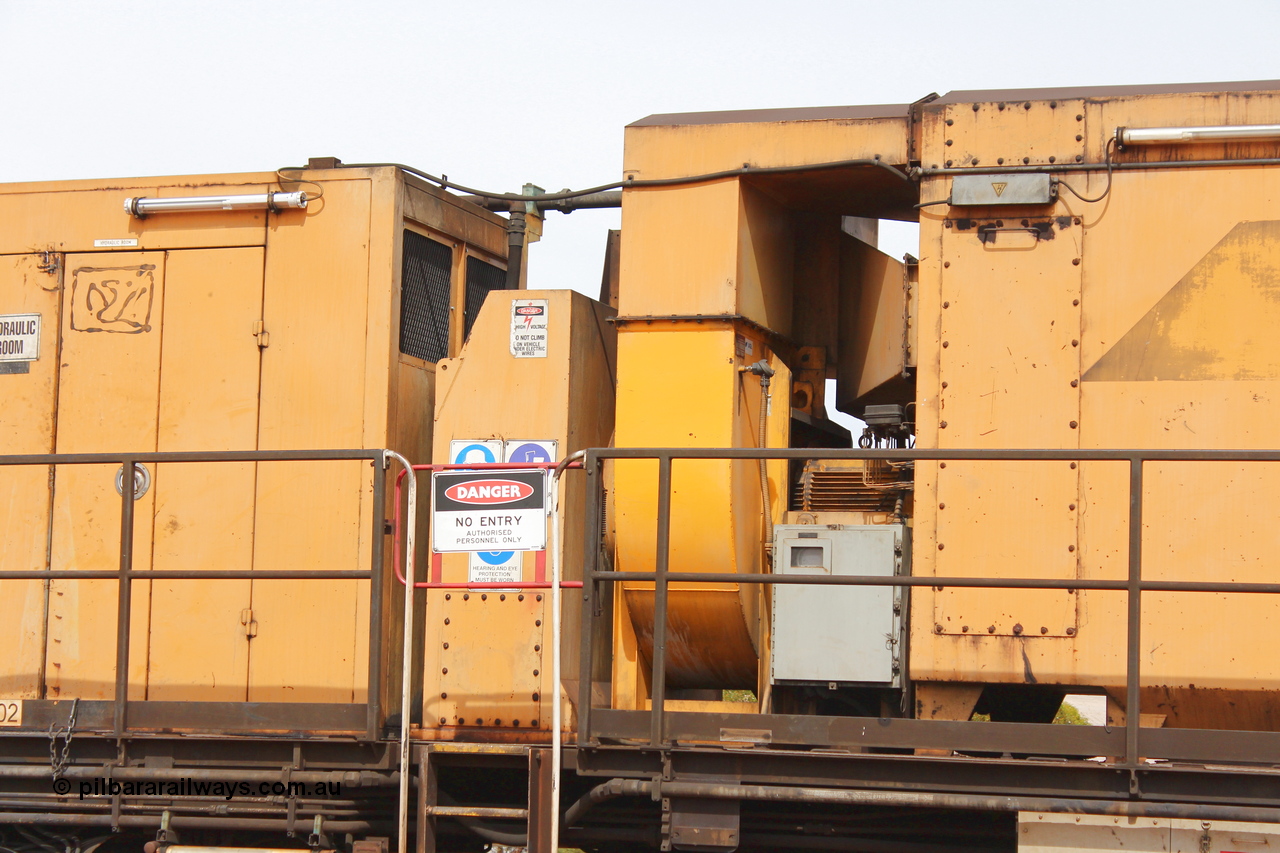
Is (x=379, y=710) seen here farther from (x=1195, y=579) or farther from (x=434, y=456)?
(x=1195, y=579)

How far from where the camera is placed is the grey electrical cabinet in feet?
16.9

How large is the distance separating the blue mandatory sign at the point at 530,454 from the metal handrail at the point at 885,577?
22.2 inches

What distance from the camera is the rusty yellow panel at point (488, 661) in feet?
18.3

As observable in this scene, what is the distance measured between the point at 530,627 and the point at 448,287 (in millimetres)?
1975

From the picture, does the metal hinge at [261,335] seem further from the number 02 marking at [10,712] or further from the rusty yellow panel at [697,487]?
the number 02 marking at [10,712]

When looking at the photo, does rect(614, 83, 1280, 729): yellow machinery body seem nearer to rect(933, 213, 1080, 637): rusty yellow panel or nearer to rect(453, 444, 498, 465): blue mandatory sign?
rect(933, 213, 1080, 637): rusty yellow panel

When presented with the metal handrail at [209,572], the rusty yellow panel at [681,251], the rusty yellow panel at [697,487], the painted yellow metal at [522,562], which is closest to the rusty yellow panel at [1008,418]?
the rusty yellow panel at [697,487]

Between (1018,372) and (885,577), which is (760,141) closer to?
(1018,372)

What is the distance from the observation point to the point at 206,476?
602cm

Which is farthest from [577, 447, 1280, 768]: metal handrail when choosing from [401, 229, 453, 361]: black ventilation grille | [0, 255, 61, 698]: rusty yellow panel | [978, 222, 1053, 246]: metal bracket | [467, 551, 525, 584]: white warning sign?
[0, 255, 61, 698]: rusty yellow panel

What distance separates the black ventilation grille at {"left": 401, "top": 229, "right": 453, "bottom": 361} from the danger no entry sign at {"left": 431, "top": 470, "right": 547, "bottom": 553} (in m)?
1.07

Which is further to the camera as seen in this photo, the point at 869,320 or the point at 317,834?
the point at 869,320

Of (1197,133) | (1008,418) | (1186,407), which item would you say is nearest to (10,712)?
(1008,418)

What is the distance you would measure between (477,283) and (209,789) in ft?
9.65
